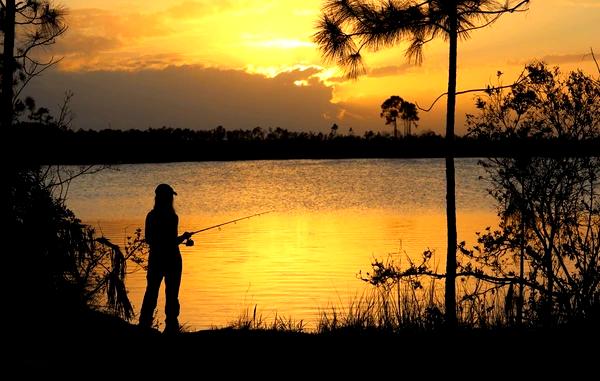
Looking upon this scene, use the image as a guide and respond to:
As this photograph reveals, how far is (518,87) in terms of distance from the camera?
46.5 ft

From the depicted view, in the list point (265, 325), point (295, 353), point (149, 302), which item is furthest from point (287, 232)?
point (295, 353)

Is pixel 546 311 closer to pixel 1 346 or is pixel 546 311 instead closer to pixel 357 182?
pixel 1 346

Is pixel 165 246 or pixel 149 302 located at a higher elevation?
pixel 165 246

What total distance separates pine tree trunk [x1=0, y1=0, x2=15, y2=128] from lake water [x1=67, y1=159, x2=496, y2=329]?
10.6ft

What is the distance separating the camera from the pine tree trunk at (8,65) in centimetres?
1500

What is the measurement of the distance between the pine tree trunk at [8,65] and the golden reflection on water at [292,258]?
548cm

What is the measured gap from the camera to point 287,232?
42094 mm

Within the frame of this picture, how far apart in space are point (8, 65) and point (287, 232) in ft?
90.3

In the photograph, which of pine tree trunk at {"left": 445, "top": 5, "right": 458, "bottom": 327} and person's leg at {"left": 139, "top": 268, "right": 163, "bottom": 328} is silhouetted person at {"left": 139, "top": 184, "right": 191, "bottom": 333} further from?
pine tree trunk at {"left": 445, "top": 5, "right": 458, "bottom": 327}

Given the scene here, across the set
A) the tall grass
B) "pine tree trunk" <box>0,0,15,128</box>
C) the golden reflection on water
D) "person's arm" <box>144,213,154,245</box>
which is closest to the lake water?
the golden reflection on water

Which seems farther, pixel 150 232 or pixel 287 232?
pixel 287 232

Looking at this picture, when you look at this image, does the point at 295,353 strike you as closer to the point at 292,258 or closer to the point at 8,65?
the point at 8,65

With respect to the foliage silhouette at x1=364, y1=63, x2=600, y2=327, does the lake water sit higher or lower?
lower

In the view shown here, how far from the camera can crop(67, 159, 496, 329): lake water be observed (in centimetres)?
2298
